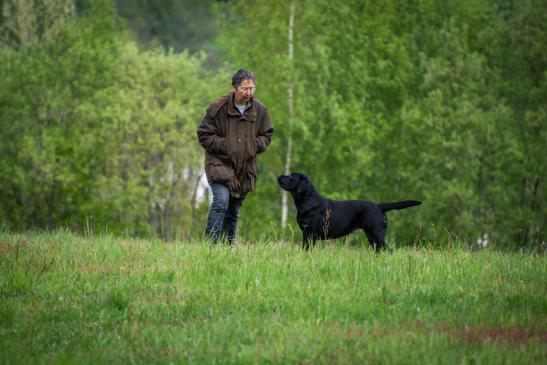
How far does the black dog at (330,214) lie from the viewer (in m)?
10.7

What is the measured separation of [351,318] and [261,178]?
26927mm

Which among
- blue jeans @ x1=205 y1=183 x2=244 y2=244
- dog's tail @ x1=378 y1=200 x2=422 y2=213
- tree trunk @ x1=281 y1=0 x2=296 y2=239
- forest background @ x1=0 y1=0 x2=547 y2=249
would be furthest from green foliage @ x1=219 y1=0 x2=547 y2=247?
blue jeans @ x1=205 y1=183 x2=244 y2=244

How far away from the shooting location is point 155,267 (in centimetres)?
848

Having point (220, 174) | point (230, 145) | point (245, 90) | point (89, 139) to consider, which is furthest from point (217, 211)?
point (89, 139)

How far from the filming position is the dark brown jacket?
10.2 m

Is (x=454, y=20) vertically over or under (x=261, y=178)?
over

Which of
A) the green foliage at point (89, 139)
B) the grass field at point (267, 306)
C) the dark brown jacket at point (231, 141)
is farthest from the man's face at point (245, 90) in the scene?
the green foliage at point (89, 139)

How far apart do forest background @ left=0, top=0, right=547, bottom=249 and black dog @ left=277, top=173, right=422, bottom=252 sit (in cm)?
1617

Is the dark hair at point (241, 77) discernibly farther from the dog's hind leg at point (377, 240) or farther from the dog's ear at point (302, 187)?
the dog's hind leg at point (377, 240)

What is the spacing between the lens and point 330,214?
10812 millimetres

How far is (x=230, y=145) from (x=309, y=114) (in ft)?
69.7

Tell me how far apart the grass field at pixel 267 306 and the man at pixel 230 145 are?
2.70ft

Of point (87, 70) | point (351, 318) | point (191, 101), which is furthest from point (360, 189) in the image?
point (351, 318)

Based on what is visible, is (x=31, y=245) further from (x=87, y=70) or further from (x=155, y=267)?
(x=87, y=70)
